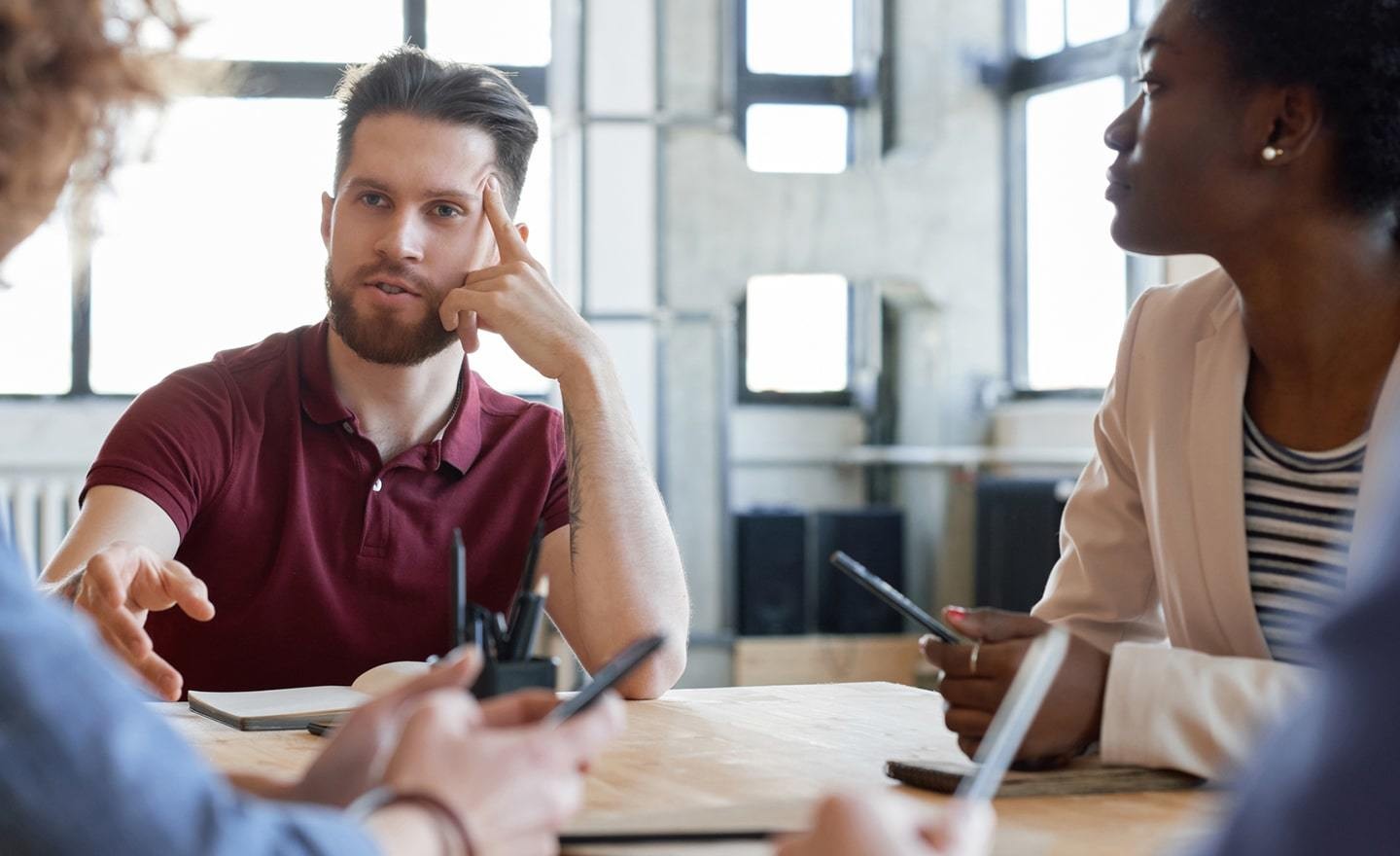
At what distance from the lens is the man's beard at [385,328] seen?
2.10 m

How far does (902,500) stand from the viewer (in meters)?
6.13

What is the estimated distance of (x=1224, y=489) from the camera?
1491 millimetres

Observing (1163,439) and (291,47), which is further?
(291,47)

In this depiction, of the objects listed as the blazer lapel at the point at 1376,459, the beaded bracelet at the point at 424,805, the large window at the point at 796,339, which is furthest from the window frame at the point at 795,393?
the beaded bracelet at the point at 424,805

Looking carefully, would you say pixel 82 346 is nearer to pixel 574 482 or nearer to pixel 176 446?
pixel 176 446

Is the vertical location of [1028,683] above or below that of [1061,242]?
below

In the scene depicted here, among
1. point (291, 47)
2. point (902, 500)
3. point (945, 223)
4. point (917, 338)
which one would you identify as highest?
point (291, 47)

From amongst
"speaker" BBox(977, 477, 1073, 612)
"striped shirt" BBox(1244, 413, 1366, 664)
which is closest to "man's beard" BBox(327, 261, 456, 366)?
"striped shirt" BBox(1244, 413, 1366, 664)

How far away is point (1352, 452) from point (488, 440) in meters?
1.16

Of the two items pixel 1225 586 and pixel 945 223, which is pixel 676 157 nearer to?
pixel 945 223

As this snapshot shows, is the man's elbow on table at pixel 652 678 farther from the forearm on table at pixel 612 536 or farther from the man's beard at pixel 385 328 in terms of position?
the man's beard at pixel 385 328

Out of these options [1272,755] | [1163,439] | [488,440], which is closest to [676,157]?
[488,440]

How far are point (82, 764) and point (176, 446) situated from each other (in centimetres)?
139

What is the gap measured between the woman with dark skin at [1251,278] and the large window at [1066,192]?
3948 mm
